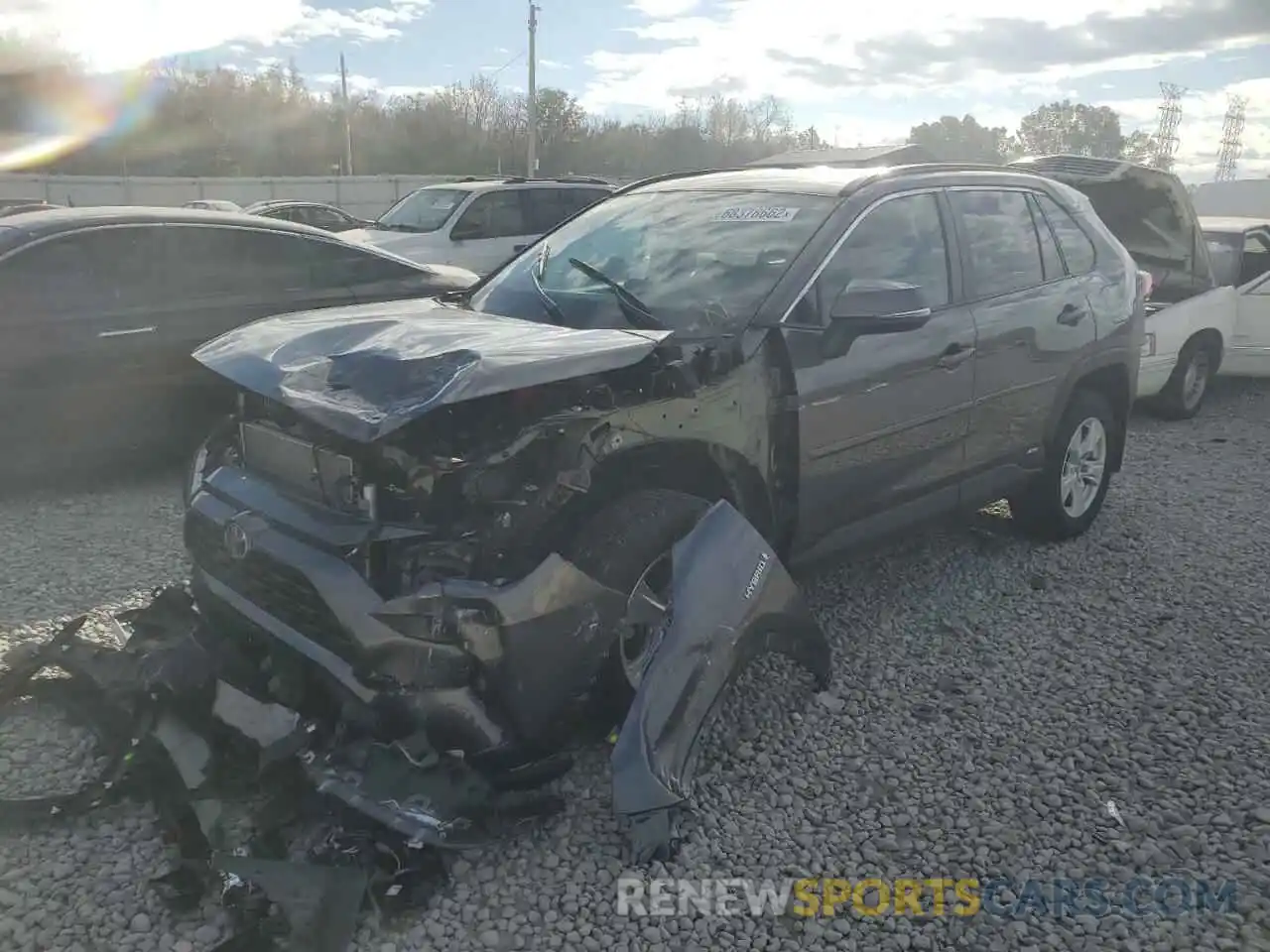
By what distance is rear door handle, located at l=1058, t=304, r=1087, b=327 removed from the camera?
493 centimetres

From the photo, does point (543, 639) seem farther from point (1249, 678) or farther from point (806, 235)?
point (1249, 678)

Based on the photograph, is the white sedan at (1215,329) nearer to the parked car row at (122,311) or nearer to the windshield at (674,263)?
the windshield at (674,263)

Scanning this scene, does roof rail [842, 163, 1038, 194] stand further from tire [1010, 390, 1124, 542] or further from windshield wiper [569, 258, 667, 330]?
tire [1010, 390, 1124, 542]

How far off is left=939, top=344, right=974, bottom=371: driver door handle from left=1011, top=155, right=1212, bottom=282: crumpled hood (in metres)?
5.09

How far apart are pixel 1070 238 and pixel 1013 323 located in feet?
3.10

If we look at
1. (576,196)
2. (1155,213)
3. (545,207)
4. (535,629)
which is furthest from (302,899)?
(576,196)

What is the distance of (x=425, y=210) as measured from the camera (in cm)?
1253

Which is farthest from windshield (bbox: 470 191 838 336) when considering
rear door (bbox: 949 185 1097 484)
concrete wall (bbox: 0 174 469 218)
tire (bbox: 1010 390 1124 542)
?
concrete wall (bbox: 0 174 469 218)

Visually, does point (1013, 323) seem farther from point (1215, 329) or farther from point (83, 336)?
point (1215, 329)

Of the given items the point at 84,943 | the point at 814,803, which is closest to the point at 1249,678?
the point at 814,803

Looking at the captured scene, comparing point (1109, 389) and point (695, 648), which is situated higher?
point (1109, 389)

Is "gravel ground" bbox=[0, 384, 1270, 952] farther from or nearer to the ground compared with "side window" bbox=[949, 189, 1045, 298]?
nearer to the ground

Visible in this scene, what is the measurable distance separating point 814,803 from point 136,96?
5549 centimetres

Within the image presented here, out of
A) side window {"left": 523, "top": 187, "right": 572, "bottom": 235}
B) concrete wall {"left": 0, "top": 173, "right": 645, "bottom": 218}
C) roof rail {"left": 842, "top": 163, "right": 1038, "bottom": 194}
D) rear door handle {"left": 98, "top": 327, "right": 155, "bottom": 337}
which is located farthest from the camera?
concrete wall {"left": 0, "top": 173, "right": 645, "bottom": 218}
